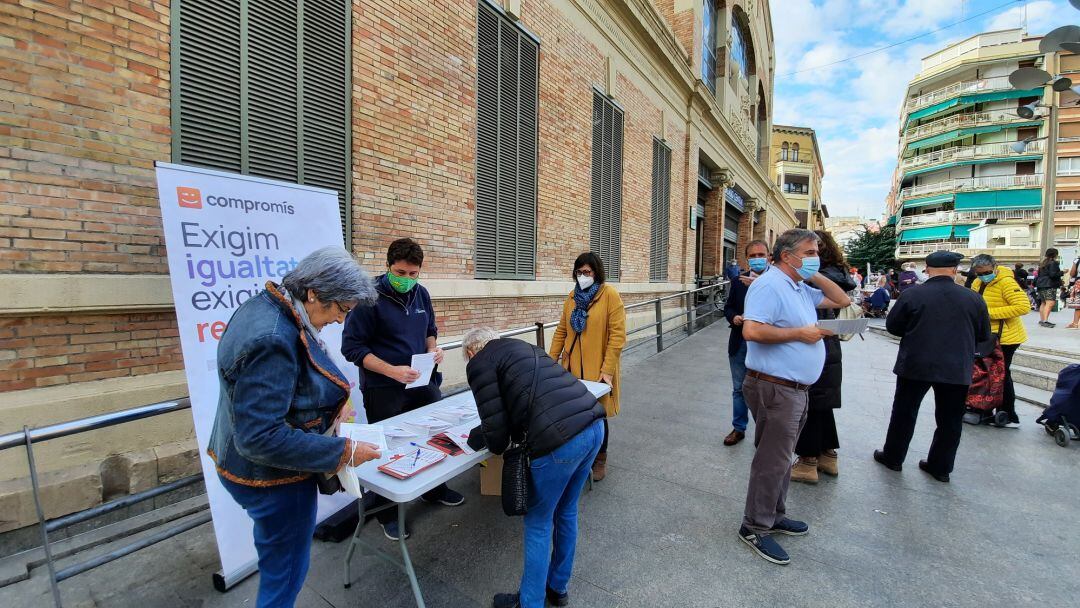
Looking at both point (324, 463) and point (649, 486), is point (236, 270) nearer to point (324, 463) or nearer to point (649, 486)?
point (324, 463)

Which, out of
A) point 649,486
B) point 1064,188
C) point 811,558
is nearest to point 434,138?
point 649,486

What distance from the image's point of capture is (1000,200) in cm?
3906

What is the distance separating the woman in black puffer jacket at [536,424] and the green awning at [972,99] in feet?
181

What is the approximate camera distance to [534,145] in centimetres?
774

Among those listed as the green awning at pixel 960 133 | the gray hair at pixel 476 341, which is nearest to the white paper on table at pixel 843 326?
the gray hair at pixel 476 341

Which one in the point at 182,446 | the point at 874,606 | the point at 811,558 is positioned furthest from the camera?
the point at 182,446

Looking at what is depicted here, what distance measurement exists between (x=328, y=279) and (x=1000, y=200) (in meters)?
56.0

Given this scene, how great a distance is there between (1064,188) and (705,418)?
5423 centimetres

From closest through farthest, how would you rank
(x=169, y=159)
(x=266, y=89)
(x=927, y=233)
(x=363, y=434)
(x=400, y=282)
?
1. (x=363, y=434)
2. (x=400, y=282)
3. (x=169, y=159)
4. (x=266, y=89)
5. (x=927, y=233)

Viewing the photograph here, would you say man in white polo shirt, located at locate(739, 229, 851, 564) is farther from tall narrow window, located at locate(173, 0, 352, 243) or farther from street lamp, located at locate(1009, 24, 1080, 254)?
street lamp, located at locate(1009, 24, 1080, 254)

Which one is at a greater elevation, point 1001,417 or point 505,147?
point 505,147

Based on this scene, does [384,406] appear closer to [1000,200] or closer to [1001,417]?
[1001,417]

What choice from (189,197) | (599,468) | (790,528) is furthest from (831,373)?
(189,197)

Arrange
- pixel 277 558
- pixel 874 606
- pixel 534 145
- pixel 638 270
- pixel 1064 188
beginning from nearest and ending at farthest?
pixel 277 558 → pixel 874 606 → pixel 534 145 → pixel 638 270 → pixel 1064 188
